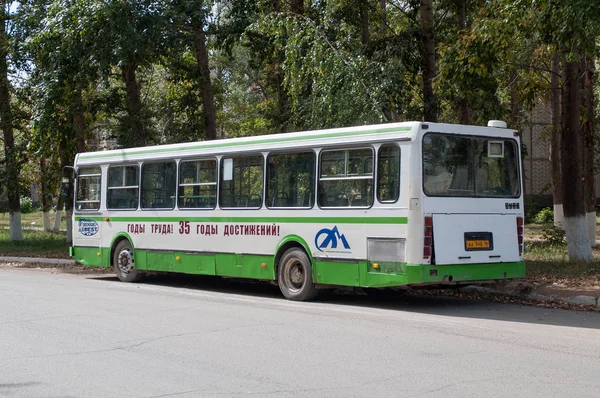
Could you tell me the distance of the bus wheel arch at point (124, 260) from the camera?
691 inches

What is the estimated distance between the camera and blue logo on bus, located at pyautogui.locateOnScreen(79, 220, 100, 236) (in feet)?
60.2

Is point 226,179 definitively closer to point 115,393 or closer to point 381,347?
point 381,347

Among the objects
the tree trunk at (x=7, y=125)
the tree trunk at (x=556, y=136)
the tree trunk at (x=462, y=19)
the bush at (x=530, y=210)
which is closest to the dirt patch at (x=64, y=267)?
the tree trunk at (x=7, y=125)

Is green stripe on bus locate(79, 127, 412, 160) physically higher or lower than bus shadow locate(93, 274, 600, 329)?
higher

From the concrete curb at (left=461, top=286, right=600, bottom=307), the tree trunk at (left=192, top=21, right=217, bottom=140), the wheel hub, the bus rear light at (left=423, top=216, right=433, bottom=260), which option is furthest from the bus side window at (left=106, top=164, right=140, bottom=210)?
the bus rear light at (left=423, top=216, right=433, bottom=260)

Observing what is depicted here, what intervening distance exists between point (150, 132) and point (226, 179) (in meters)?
12.2

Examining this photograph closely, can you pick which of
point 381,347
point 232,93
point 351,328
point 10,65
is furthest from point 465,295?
point 232,93

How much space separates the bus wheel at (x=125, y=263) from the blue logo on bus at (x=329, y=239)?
5.69 metres

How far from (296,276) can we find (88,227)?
664 centimetres

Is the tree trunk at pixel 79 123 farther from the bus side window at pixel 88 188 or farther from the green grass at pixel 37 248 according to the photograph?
the bus side window at pixel 88 188

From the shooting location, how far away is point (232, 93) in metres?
44.2

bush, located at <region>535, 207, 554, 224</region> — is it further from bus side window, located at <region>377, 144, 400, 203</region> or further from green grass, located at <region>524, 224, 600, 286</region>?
bus side window, located at <region>377, 144, 400, 203</region>

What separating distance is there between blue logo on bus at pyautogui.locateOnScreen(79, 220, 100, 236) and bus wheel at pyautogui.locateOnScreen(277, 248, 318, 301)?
19.5 ft

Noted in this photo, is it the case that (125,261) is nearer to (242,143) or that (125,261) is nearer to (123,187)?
(123,187)
